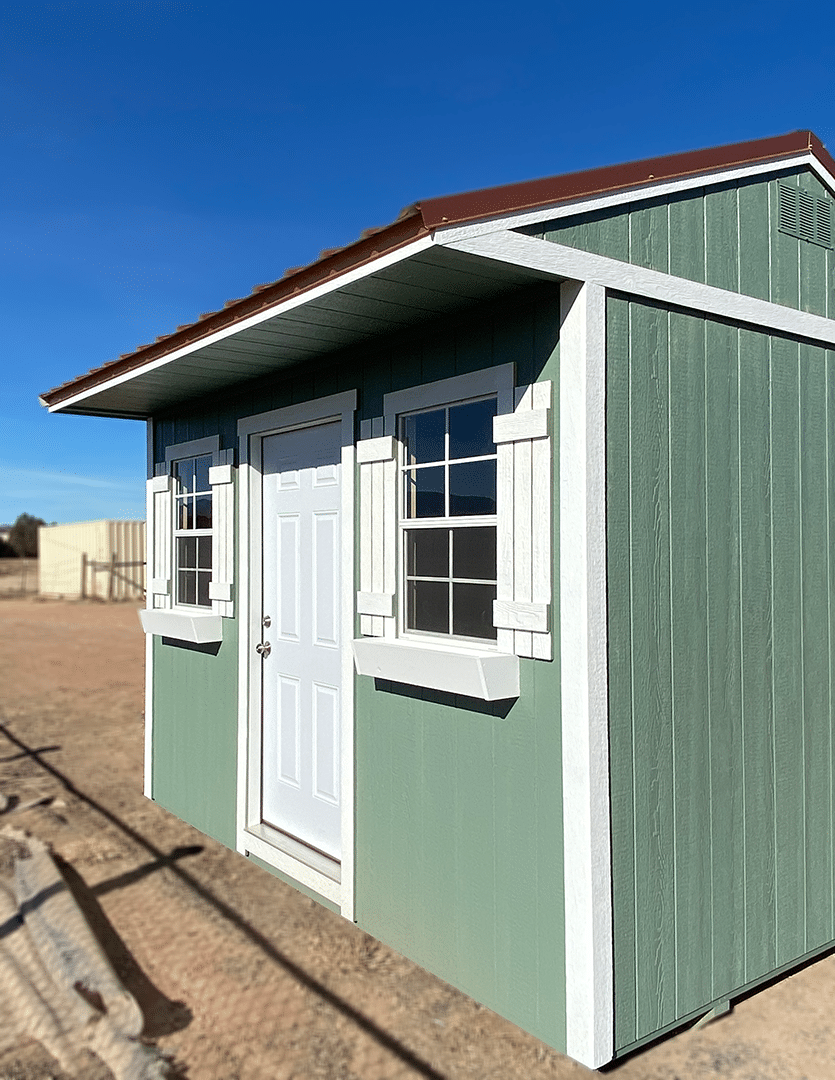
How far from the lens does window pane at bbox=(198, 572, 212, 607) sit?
18.3 feet

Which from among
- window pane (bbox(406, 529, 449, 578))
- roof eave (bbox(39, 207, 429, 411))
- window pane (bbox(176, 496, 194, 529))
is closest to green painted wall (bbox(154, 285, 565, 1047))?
window pane (bbox(406, 529, 449, 578))

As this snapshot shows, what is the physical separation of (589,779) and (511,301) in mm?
1739

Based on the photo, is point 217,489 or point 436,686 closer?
point 436,686

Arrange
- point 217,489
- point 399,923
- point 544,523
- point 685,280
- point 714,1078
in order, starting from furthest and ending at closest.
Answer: point 217,489 < point 399,923 < point 685,280 < point 544,523 < point 714,1078

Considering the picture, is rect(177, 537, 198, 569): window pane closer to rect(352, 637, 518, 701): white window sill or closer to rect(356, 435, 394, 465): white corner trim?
rect(356, 435, 394, 465): white corner trim

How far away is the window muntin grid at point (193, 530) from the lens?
18.3 ft

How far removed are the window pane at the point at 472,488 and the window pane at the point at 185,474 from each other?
2.78 metres

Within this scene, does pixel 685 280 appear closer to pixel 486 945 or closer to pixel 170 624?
pixel 486 945

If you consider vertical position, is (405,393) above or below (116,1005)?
above

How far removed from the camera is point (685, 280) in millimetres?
3266

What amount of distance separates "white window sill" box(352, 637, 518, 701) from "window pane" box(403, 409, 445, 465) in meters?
0.80

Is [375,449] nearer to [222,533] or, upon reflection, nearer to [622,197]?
[622,197]

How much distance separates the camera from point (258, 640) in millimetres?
4973

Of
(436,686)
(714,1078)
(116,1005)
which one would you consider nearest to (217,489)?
(436,686)
